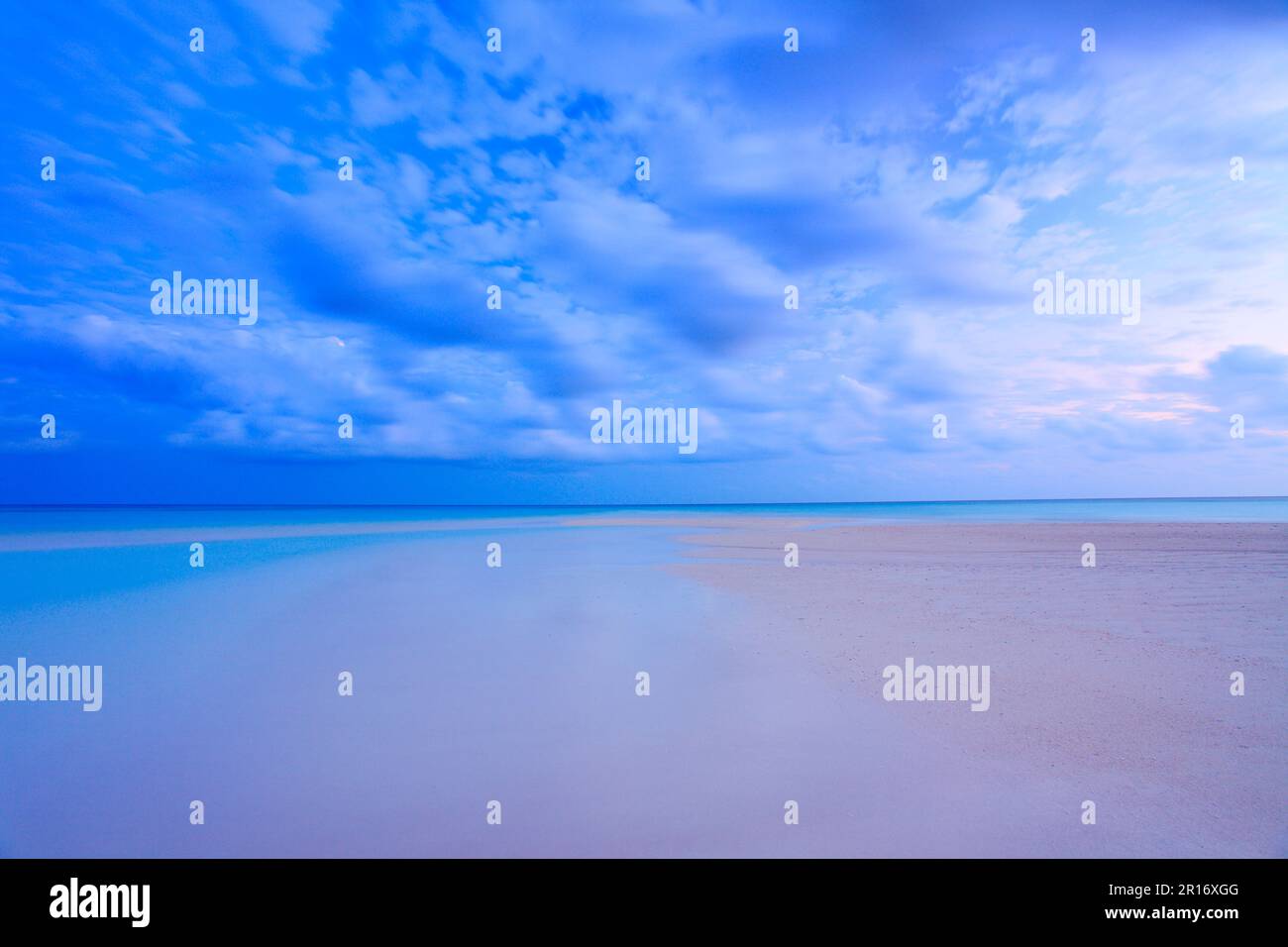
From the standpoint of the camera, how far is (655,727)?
590 cm

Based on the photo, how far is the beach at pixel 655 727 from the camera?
426 cm

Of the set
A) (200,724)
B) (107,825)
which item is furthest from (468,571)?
(107,825)

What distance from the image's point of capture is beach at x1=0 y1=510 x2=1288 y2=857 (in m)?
4.26

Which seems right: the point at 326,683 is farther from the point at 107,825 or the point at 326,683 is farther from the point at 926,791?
the point at 926,791

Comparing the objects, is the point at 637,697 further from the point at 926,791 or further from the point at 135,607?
the point at 135,607

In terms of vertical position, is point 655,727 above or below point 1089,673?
below

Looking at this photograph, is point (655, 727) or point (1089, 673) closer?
point (655, 727)

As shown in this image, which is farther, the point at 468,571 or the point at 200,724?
Result: the point at 468,571
